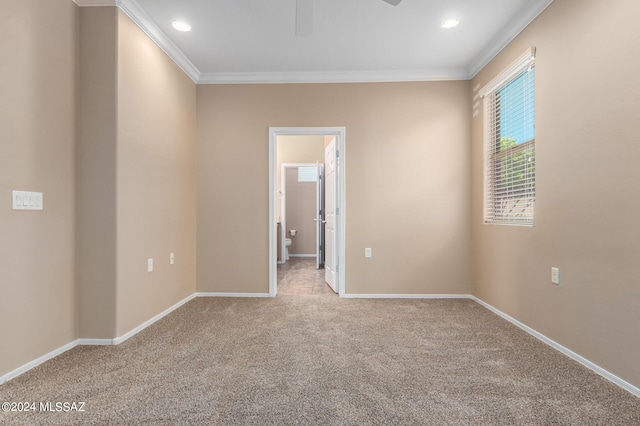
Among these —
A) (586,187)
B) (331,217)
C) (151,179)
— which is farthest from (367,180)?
(151,179)

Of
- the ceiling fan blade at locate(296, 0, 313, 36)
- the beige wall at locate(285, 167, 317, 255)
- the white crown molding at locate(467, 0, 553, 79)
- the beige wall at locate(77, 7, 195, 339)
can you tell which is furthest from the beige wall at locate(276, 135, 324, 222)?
the ceiling fan blade at locate(296, 0, 313, 36)

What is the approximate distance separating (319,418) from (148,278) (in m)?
2.01

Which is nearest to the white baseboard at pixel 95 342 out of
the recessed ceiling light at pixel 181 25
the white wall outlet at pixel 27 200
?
the white wall outlet at pixel 27 200

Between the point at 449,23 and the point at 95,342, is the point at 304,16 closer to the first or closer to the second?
the point at 449,23

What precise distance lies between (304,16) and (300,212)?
5.54 metres

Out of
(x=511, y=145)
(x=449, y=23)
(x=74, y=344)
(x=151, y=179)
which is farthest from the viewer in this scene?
(x=511, y=145)

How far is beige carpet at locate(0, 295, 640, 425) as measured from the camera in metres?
1.50

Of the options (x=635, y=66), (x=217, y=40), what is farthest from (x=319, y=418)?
(x=217, y=40)

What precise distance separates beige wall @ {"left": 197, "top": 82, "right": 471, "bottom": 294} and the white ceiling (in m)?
0.18

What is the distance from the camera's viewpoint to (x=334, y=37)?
2.88 m

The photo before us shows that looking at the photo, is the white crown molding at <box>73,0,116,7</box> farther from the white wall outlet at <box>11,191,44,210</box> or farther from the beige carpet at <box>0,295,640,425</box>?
the beige carpet at <box>0,295,640,425</box>

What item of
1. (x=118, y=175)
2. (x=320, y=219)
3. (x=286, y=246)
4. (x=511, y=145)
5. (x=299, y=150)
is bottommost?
(x=286, y=246)

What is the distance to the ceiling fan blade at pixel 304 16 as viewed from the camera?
181cm

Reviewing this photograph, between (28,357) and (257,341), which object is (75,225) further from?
(257,341)
